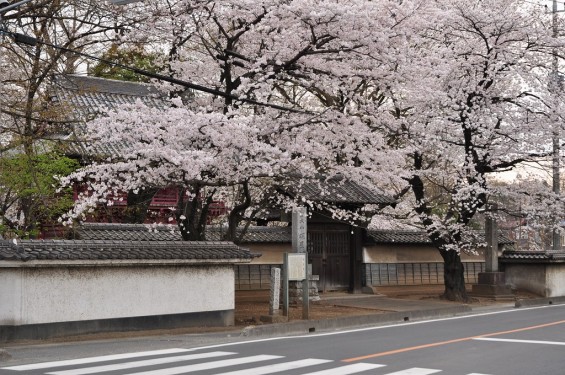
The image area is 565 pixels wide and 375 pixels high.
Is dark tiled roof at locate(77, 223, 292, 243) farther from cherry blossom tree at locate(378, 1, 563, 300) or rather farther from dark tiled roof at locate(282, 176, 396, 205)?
cherry blossom tree at locate(378, 1, 563, 300)

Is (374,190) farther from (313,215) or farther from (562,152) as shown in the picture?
(562,152)

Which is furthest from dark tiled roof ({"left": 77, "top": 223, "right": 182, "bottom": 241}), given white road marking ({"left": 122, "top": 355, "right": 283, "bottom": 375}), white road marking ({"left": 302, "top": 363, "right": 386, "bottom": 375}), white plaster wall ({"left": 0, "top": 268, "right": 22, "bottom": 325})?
white road marking ({"left": 302, "top": 363, "right": 386, "bottom": 375})

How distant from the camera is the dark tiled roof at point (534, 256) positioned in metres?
29.5

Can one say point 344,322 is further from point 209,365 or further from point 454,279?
point 454,279

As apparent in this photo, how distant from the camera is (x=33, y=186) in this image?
19281 millimetres

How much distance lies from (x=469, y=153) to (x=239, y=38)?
10155mm

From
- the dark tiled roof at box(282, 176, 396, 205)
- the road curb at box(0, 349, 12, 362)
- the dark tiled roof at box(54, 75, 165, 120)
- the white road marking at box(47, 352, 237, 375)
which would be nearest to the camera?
the white road marking at box(47, 352, 237, 375)

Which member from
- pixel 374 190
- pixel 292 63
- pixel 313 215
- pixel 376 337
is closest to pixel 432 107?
pixel 374 190

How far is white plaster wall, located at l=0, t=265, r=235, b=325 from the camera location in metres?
14.0

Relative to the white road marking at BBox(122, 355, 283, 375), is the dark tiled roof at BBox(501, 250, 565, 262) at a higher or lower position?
higher

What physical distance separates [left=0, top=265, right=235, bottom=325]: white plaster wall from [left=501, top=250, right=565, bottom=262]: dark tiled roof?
54.6 feet

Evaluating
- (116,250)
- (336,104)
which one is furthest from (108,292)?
(336,104)

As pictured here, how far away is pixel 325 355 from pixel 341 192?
46.6 ft

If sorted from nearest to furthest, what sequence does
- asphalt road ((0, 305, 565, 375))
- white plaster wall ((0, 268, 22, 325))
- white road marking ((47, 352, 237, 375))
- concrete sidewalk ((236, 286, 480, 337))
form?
1. white road marking ((47, 352, 237, 375))
2. asphalt road ((0, 305, 565, 375))
3. white plaster wall ((0, 268, 22, 325))
4. concrete sidewalk ((236, 286, 480, 337))
